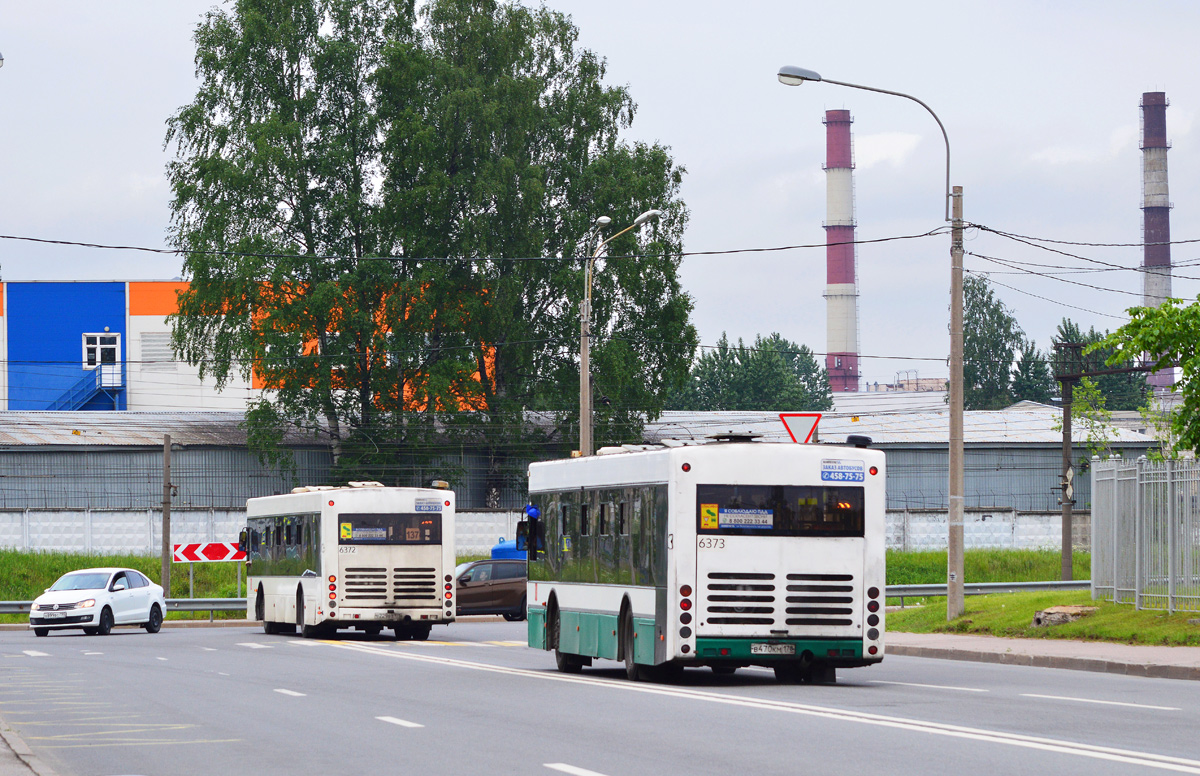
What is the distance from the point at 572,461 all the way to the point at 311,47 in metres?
39.3

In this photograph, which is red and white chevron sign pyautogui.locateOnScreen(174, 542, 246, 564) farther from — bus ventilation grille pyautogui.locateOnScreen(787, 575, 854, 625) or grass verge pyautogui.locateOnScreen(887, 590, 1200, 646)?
bus ventilation grille pyautogui.locateOnScreen(787, 575, 854, 625)

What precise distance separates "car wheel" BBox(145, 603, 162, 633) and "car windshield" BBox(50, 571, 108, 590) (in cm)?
137

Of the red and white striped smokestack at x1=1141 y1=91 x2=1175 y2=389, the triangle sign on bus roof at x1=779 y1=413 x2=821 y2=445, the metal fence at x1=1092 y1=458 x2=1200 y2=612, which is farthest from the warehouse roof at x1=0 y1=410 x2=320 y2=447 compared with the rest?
the red and white striped smokestack at x1=1141 y1=91 x2=1175 y2=389

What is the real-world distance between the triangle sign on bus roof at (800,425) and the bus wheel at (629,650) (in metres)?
3.97

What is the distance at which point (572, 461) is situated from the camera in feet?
74.6

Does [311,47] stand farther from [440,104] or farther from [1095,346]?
[1095,346]

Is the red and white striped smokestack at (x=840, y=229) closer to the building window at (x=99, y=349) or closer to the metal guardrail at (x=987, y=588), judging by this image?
the building window at (x=99, y=349)

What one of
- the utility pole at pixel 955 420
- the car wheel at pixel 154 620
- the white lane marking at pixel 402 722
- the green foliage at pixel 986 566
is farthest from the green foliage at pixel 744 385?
the white lane marking at pixel 402 722

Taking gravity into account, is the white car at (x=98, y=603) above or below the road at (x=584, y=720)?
below

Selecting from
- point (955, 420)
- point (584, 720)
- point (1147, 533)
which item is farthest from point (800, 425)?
point (584, 720)

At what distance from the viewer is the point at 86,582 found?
128ft

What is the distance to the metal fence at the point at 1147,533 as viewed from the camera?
81.9 ft

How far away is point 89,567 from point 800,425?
3564cm

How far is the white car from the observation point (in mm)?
38000
